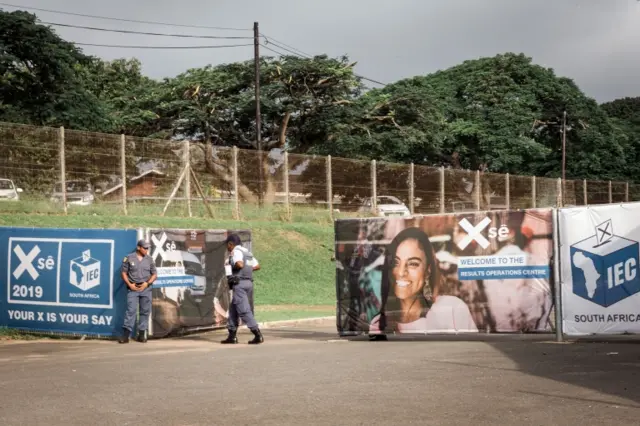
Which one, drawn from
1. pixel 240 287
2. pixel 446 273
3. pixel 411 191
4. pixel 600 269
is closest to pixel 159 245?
pixel 240 287

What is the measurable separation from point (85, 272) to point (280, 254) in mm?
13140

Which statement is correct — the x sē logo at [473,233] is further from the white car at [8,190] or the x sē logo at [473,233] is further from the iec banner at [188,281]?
the white car at [8,190]

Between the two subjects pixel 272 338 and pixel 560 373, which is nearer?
pixel 560 373

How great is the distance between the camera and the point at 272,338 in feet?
56.0

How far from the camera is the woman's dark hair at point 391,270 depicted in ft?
50.9

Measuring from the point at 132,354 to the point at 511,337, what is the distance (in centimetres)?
633

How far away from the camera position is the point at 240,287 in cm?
1565

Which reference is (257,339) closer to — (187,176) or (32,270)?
(32,270)

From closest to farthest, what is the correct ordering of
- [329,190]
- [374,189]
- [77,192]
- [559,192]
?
[77,192] → [329,190] → [374,189] → [559,192]

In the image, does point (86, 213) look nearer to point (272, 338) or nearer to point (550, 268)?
point (272, 338)

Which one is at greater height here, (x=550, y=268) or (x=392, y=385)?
(x=550, y=268)

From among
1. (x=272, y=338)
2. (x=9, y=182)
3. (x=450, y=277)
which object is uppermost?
(x=9, y=182)

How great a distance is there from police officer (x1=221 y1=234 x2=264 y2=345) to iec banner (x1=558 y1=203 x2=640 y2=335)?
4.95m

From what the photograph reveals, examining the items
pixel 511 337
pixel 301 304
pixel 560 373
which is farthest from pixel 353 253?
pixel 301 304
